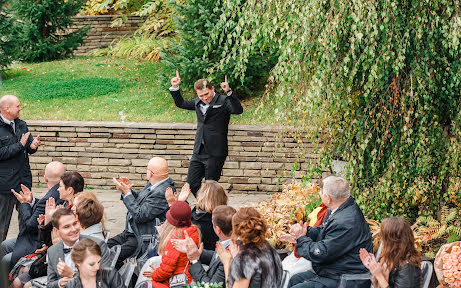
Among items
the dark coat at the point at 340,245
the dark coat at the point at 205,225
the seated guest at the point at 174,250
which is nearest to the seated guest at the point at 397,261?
the dark coat at the point at 340,245

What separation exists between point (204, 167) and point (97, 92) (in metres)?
5.93

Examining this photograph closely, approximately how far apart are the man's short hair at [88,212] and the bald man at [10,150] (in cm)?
209

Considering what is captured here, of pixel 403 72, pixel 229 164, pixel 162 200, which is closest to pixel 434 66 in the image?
pixel 403 72

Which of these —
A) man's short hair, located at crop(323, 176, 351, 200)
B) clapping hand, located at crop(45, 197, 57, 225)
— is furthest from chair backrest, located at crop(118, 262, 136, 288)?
man's short hair, located at crop(323, 176, 351, 200)

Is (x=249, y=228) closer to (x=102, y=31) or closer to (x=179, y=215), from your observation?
(x=179, y=215)

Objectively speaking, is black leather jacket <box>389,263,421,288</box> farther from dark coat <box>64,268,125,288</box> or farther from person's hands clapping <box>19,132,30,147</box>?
person's hands clapping <box>19,132,30,147</box>

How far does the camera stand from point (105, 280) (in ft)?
13.7

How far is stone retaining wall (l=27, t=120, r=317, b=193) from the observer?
31.1 ft

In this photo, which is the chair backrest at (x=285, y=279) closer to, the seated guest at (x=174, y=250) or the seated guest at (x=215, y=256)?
the seated guest at (x=215, y=256)

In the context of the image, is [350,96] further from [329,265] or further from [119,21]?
[119,21]

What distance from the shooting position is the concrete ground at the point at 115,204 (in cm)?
802

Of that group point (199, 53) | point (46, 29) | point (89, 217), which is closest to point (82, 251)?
point (89, 217)

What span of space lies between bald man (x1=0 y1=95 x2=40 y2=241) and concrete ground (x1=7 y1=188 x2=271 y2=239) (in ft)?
3.79

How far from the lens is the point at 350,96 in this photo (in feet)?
19.0
